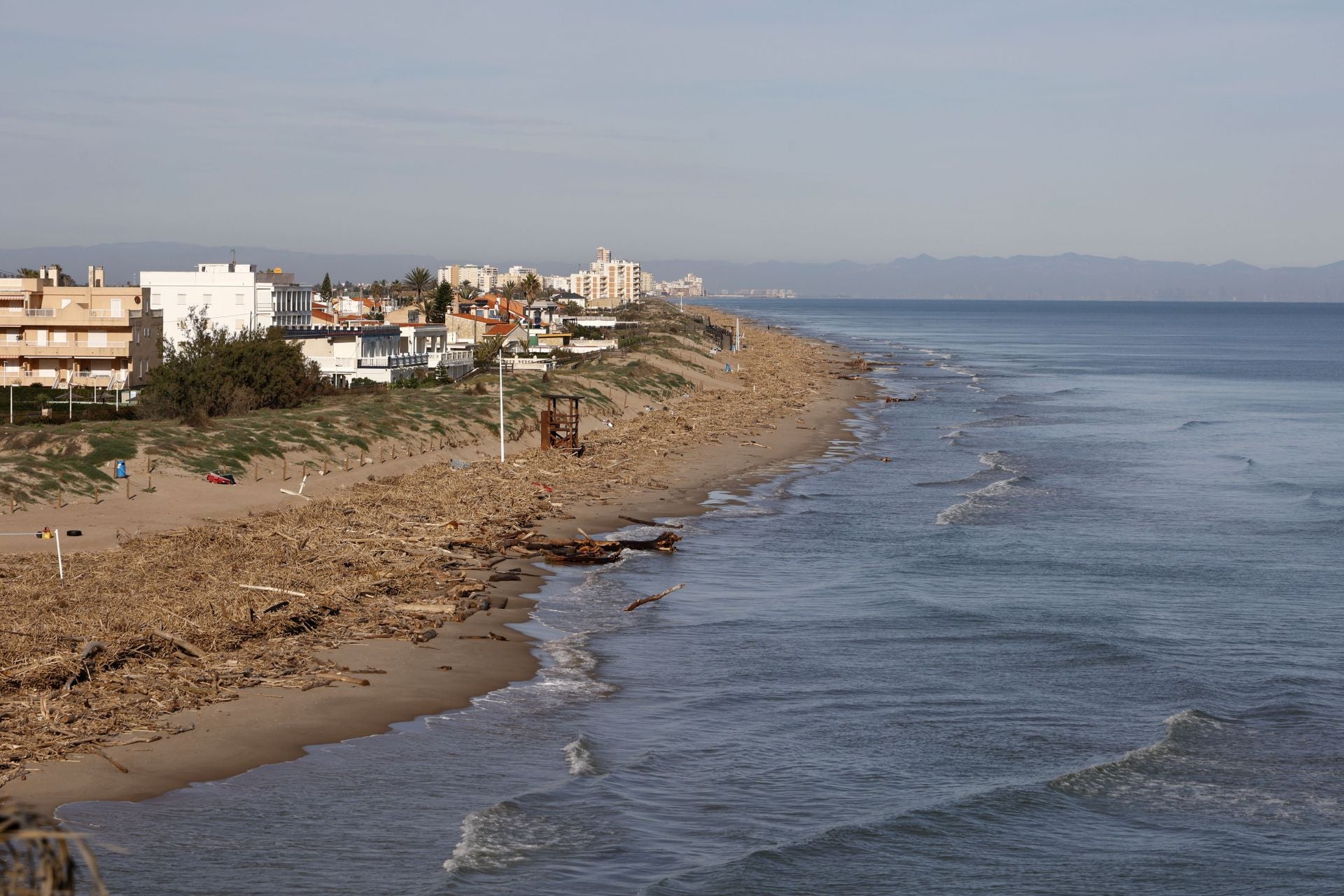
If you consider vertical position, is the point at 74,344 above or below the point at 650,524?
above

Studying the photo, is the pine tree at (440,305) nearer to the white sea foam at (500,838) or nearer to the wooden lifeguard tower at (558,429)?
the wooden lifeguard tower at (558,429)

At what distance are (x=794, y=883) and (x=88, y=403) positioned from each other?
179ft

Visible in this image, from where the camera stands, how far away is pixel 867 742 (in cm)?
1794

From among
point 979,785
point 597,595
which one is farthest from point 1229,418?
point 979,785

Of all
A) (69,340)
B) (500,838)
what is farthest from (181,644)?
(69,340)

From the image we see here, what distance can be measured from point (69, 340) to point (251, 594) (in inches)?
2164

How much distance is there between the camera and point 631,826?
1473 centimetres

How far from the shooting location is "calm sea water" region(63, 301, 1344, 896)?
13672 mm

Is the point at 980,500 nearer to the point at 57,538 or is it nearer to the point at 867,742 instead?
the point at 867,742

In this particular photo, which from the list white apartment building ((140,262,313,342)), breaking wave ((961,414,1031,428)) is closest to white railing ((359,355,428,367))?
white apartment building ((140,262,313,342))

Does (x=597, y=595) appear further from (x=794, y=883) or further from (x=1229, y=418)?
(x=1229, y=418)

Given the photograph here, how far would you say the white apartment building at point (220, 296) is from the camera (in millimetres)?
85188

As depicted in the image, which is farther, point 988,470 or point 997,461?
point 997,461

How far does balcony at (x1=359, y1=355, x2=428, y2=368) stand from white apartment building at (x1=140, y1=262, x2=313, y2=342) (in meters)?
10.5
